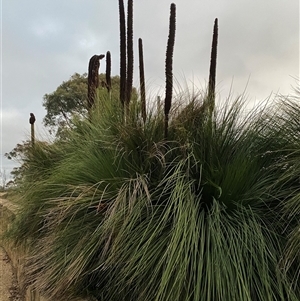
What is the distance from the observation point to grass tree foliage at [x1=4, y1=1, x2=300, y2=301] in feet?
4.68

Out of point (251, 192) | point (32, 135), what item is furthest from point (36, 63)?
point (251, 192)

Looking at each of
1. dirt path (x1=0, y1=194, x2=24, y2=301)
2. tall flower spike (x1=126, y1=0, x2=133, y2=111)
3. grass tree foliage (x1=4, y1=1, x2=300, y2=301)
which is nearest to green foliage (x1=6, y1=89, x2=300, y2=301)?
grass tree foliage (x1=4, y1=1, x2=300, y2=301)

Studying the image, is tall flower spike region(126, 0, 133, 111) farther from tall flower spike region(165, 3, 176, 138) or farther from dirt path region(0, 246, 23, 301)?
dirt path region(0, 246, 23, 301)

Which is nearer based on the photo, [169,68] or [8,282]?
[169,68]

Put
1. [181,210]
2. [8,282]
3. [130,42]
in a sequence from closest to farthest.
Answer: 1. [181,210]
2. [130,42]
3. [8,282]

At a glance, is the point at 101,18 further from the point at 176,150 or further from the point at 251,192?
the point at 251,192

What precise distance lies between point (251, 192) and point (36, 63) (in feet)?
23.8

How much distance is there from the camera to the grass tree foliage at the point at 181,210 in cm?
143

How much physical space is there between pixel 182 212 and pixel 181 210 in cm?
1

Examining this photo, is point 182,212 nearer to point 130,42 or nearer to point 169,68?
point 169,68

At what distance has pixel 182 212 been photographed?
5.15 ft

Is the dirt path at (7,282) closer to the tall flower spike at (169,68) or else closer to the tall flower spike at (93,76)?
the tall flower spike at (93,76)

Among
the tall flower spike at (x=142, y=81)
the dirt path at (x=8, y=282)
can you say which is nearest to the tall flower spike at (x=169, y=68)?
the tall flower spike at (x=142, y=81)

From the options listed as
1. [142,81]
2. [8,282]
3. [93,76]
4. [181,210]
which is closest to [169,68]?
[142,81]
